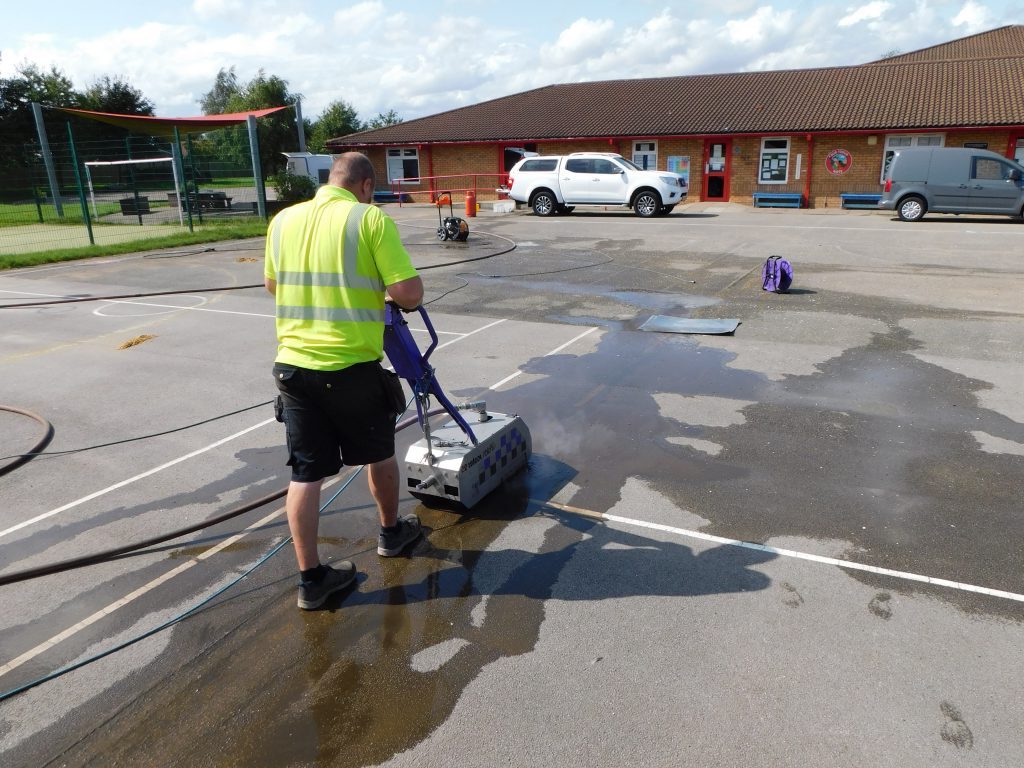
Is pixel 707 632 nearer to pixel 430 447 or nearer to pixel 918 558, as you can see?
pixel 918 558

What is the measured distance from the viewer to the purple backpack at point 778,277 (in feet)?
35.3

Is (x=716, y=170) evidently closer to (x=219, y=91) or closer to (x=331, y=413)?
(x=331, y=413)

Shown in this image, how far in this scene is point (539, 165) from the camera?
79.8 feet

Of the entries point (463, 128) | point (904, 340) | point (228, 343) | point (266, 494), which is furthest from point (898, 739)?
point (463, 128)

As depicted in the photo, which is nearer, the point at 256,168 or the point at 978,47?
the point at 256,168

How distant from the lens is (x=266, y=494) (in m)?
4.70

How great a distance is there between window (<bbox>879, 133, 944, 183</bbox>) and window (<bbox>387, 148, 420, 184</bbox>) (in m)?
19.3

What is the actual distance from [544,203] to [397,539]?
21590mm

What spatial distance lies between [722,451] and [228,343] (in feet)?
18.9

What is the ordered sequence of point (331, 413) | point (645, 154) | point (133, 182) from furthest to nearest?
point (645, 154)
point (133, 182)
point (331, 413)

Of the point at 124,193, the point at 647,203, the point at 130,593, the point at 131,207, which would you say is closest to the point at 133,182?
the point at 124,193

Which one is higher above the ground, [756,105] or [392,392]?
[756,105]

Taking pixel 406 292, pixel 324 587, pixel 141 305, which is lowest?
pixel 324 587

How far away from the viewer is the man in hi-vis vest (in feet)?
10.7
